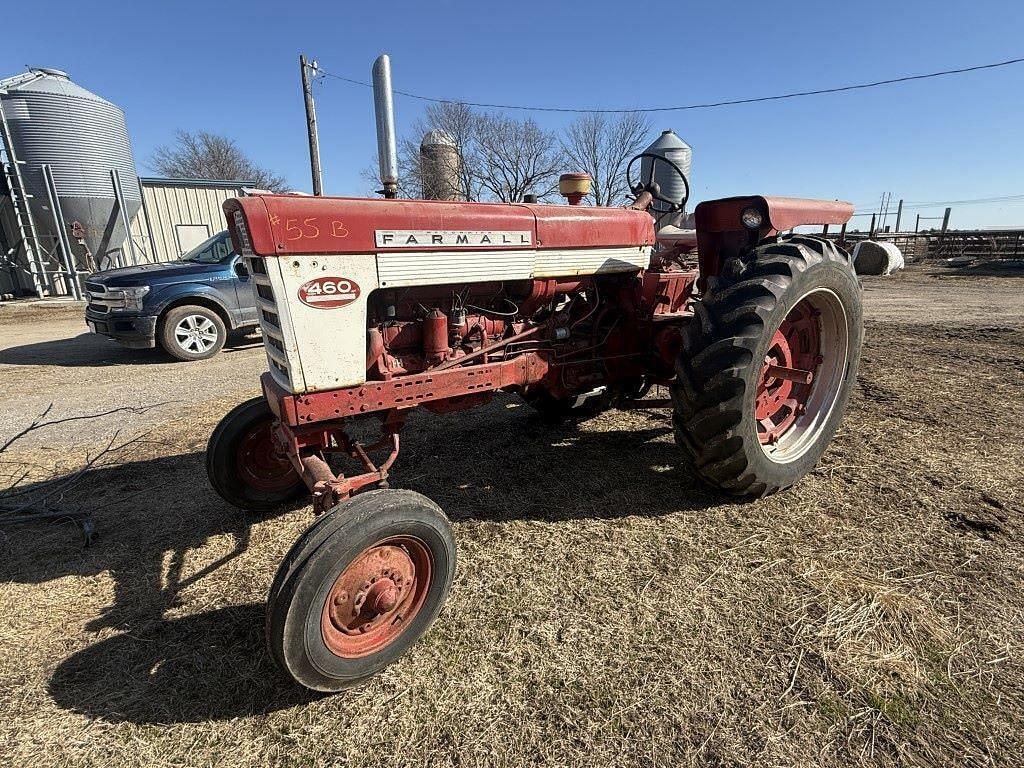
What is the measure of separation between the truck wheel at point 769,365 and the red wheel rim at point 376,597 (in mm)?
1485

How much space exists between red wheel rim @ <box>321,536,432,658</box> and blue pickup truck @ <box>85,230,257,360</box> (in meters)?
6.07

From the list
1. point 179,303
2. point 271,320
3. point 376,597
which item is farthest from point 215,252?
point 376,597

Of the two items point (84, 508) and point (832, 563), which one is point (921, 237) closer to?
point (832, 563)

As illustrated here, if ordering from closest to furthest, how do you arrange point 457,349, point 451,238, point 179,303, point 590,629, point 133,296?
point 590,629 → point 451,238 → point 457,349 → point 133,296 → point 179,303

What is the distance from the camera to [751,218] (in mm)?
3121

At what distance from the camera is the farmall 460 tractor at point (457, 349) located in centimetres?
192

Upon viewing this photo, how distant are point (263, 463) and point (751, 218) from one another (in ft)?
10.0

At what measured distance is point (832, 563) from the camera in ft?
→ 8.01

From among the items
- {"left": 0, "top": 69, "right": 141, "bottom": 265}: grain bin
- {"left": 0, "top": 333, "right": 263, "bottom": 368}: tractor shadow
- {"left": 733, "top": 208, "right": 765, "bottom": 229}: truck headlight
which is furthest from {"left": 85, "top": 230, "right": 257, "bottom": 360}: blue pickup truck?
{"left": 0, "top": 69, "right": 141, "bottom": 265}: grain bin

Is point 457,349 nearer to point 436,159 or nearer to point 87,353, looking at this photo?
point 87,353

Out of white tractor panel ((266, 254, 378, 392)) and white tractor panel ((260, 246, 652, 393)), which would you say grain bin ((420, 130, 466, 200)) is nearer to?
white tractor panel ((260, 246, 652, 393))

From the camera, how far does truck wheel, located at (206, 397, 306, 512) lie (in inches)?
111

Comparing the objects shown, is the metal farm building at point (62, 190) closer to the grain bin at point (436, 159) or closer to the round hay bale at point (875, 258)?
the grain bin at point (436, 159)

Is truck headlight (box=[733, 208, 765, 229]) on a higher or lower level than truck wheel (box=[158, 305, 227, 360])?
higher
